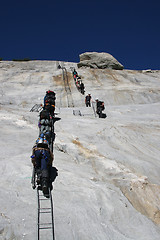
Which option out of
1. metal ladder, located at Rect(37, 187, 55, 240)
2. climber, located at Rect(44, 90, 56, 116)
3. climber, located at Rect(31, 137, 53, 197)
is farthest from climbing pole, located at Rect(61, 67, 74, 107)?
metal ladder, located at Rect(37, 187, 55, 240)

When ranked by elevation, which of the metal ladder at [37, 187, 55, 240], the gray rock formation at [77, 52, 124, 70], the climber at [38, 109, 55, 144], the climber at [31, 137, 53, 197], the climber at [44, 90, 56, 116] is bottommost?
the metal ladder at [37, 187, 55, 240]

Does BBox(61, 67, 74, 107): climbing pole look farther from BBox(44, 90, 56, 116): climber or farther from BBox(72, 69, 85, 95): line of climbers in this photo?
BBox(44, 90, 56, 116): climber

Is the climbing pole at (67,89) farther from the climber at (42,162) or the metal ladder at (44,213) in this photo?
the metal ladder at (44,213)

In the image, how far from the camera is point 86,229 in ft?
17.9

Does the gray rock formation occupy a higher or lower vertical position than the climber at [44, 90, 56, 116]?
higher

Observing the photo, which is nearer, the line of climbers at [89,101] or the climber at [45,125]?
the climber at [45,125]

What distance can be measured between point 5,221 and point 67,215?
5.33ft

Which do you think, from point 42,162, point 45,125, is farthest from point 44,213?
point 45,125

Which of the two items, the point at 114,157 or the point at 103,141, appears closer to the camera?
the point at 114,157

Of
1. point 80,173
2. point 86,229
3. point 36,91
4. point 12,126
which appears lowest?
point 86,229

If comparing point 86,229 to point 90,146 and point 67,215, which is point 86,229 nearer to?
point 67,215

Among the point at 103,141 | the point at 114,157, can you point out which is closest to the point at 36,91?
the point at 103,141

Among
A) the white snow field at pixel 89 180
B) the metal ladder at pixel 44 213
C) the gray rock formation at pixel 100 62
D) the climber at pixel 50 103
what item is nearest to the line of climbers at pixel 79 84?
the gray rock formation at pixel 100 62

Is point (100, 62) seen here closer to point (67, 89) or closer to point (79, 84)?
point (79, 84)
